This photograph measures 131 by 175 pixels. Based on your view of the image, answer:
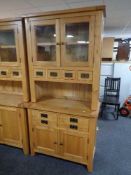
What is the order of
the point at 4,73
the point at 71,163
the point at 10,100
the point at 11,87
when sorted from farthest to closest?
the point at 11,87
the point at 10,100
the point at 4,73
the point at 71,163

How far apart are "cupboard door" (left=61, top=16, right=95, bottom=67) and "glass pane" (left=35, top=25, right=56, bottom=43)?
0.17m

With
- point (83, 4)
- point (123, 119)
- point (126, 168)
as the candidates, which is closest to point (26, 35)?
point (83, 4)

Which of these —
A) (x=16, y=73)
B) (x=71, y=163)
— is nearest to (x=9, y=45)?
(x=16, y=73)

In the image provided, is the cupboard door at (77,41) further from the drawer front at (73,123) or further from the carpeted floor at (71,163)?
the carpeted floor at (71,163)

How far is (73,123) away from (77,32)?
118 centimetres

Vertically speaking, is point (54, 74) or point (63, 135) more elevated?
point (54, 74)

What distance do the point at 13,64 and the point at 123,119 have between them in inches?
111

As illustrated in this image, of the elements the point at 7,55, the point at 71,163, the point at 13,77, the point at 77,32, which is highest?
the point at 77,32

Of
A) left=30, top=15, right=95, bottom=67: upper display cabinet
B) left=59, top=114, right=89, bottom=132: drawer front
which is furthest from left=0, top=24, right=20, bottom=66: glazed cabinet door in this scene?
left=59, top=114, right=89, bottom=132: drawer front

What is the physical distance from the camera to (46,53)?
79.7 inches

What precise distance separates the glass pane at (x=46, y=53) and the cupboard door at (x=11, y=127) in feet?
2.96

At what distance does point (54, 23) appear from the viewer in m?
1.79

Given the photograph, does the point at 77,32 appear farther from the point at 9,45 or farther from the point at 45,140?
the point at 45,140

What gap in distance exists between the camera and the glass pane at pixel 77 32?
1772 millimetres
